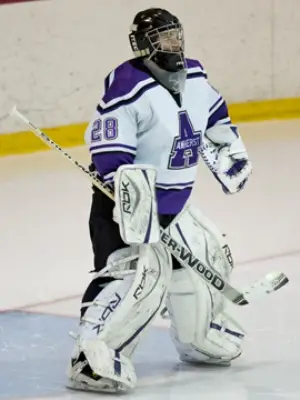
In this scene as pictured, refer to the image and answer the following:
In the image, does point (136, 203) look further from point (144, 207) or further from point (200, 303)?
point (200, 303)

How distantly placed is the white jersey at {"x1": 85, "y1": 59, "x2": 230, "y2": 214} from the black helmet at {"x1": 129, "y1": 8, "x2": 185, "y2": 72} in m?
0.05

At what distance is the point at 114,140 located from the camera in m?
3.24

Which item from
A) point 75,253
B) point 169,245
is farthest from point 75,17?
point 169,245

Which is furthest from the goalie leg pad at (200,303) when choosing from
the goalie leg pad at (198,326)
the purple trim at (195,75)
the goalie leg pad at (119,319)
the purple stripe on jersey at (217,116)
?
the purple trim at (195,75)

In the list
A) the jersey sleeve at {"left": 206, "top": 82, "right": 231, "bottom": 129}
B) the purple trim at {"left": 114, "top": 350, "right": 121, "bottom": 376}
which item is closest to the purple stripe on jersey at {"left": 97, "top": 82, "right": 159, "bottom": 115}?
the jersey sleeve at {"left": 206, "top": 82, "right": 231, "bottom": 129}

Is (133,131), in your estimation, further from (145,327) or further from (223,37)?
(223,37)

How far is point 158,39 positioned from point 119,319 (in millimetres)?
663

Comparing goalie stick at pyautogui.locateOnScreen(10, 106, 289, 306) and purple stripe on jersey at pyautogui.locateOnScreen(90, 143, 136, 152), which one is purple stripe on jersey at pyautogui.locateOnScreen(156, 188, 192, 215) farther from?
purple stripe on jersey at pyautogui.locateOnScreen(90, 143, 136, 152)

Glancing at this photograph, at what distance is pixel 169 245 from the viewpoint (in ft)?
11.0

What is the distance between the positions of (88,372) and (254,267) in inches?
53.8

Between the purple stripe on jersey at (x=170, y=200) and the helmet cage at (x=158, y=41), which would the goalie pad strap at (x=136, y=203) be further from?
the helmet cage at (x=158, y=41)

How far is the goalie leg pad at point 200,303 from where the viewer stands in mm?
3449

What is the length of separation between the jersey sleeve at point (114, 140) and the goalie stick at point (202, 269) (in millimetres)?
55

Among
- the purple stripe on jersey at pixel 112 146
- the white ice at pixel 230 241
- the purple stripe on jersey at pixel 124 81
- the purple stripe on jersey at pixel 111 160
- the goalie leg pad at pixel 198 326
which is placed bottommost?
the white ice at pixel 230 241
